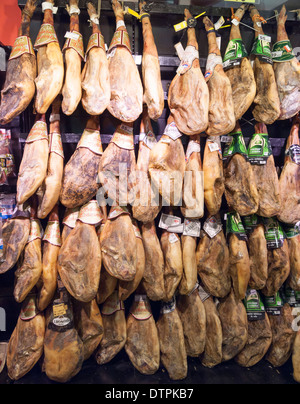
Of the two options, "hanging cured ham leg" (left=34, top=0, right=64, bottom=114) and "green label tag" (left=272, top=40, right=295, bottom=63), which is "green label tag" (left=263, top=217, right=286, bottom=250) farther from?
"hanging cured ham leg" (left=34, top=0, right=64, bottom=114)

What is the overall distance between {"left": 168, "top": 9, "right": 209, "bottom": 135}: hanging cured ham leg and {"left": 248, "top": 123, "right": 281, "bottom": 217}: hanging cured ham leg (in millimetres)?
484

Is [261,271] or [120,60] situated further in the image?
[261,271]

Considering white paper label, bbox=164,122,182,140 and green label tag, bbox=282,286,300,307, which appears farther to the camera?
green label tag, bbox=282,286,300,307

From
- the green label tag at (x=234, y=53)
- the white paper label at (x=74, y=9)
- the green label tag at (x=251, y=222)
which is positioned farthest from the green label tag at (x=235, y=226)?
the white paper label at (x=74, y=9)

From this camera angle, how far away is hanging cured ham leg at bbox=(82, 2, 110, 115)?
1.87 m

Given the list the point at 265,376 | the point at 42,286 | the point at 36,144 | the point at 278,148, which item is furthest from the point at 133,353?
the point at 278,148

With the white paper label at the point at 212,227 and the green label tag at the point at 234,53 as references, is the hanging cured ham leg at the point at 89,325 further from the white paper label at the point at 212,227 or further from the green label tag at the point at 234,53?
the green label tag at the point at 234,53

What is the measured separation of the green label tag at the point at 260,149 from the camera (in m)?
2.24

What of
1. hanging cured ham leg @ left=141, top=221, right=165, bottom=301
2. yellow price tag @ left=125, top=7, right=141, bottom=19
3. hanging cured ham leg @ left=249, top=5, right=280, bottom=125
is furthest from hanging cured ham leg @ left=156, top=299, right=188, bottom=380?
yellow price tag @ left=125, top=7, right=141, bottom=19

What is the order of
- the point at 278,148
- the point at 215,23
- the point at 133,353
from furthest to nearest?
the point at 278,148
the point at 215,23
the point at 133,353

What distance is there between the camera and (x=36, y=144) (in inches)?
76.1

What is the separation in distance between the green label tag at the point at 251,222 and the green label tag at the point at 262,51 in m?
1.09
